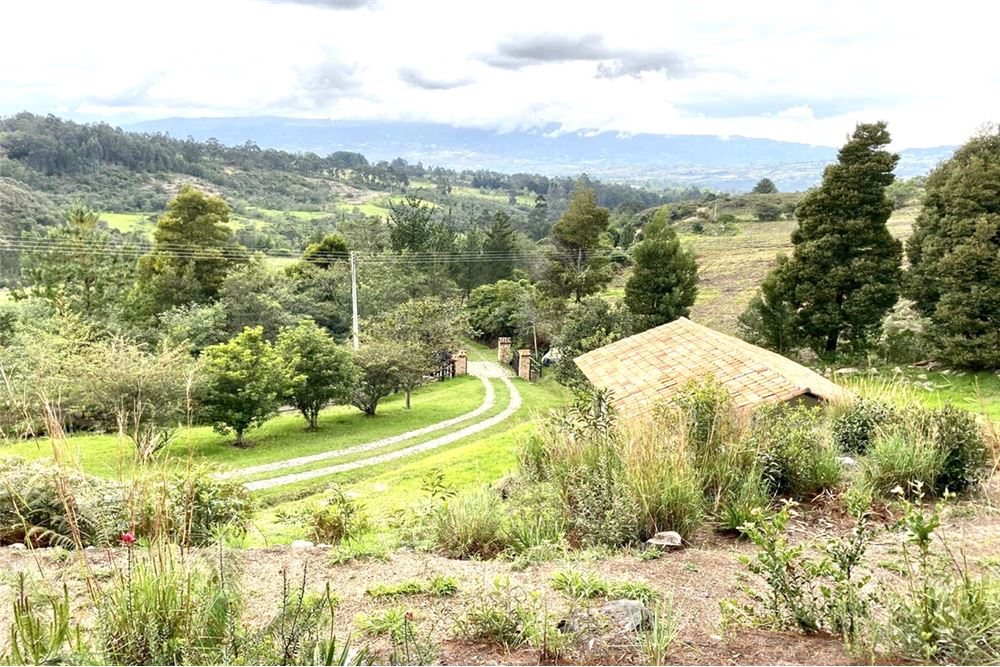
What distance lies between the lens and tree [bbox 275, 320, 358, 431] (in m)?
17.6

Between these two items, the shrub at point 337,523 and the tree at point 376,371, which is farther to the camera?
the tree at point 376,371

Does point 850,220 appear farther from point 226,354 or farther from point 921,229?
point 226,354

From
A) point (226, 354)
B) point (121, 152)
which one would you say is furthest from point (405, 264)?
point (121, 152)

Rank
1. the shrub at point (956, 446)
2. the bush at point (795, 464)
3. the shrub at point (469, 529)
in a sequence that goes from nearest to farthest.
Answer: the shrub at point (469, 529) < the bush at point (795, 464) < the shrub at point (956, 446)

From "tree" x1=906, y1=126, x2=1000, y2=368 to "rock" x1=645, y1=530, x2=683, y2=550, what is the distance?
42.5 feet

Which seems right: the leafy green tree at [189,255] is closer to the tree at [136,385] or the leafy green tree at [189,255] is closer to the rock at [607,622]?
the tree at [136,385]

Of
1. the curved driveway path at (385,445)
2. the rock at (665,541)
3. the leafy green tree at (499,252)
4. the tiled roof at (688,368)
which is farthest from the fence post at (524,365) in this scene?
the rock at (665,541)

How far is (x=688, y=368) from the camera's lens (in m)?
11.8

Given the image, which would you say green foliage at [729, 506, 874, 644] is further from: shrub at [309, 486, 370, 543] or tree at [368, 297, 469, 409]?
tree at [368, 297, 469, 409]

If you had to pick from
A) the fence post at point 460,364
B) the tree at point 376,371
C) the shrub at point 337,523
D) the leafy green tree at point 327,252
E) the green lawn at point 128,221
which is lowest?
the fence post at point 460,364

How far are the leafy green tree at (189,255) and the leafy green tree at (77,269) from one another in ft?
4.52

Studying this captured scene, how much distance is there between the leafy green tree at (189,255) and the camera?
27047 mm

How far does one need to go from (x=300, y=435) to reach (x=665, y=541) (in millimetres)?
15438

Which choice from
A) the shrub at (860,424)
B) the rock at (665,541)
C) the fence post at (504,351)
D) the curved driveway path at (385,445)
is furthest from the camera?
the fence post at (504,351)
